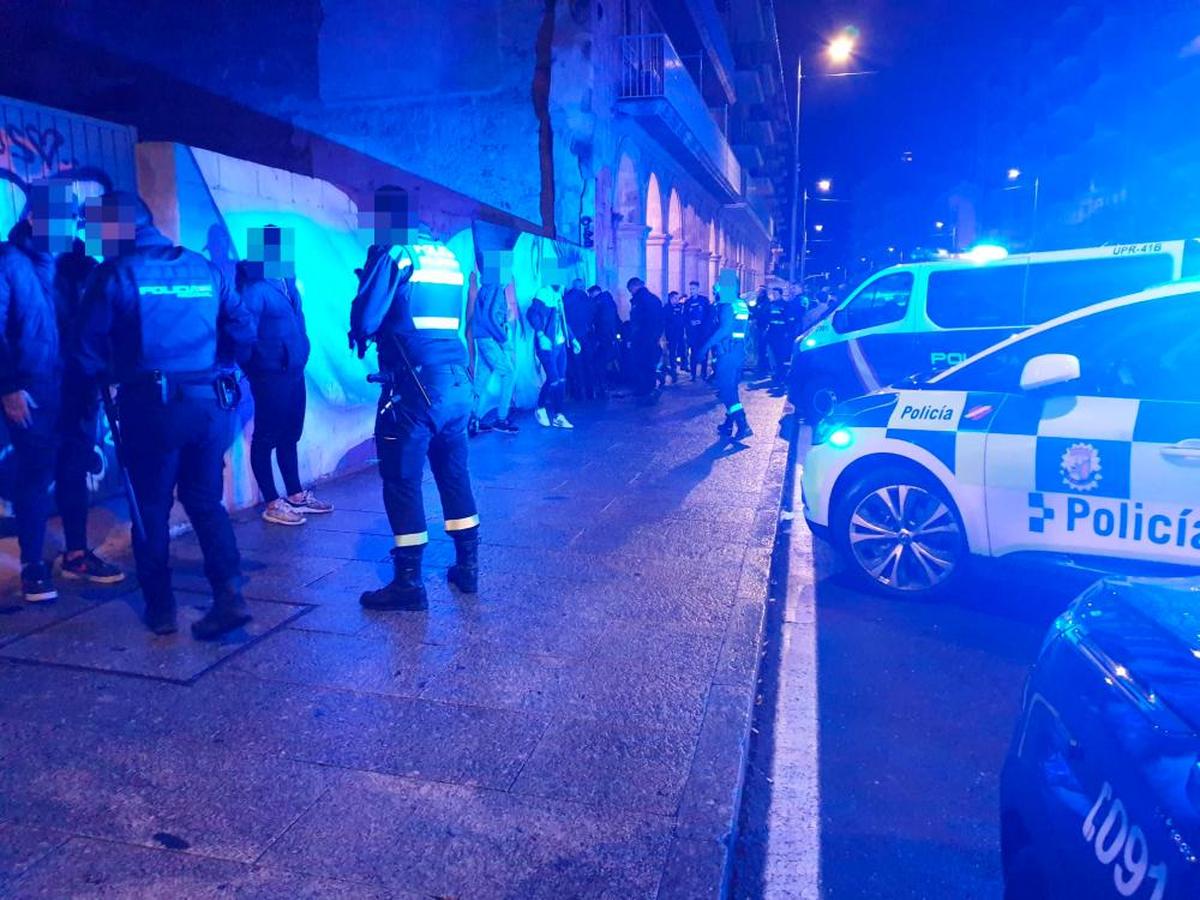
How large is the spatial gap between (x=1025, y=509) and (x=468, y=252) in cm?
749

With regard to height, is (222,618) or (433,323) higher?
(433,323)

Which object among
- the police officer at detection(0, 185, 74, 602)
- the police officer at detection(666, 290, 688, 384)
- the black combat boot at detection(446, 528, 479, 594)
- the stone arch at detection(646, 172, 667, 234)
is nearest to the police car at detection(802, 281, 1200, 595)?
the black combat boot at detection(446, 528, 479, 594)

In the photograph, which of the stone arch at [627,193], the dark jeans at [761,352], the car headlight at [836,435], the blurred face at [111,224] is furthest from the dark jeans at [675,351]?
the blurred face at [111,224]

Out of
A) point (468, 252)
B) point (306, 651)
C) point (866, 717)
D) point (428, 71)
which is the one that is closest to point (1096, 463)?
point (866, 717)

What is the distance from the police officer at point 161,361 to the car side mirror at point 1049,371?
3747 mm

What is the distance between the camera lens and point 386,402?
4469 mm

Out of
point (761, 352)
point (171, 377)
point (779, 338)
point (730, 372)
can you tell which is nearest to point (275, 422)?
point (171, 377)

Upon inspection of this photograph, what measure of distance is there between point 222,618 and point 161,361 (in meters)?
1.21

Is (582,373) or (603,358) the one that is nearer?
(582,373)

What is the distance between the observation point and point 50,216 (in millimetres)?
4414

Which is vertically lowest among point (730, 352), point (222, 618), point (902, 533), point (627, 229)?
point (222, 618)

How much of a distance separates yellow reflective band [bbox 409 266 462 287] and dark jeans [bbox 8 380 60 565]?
192 cm

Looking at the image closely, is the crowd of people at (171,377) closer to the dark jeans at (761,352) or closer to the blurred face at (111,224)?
the blurred face at (111,224)

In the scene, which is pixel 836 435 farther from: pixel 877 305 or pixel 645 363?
pixel 645 363
